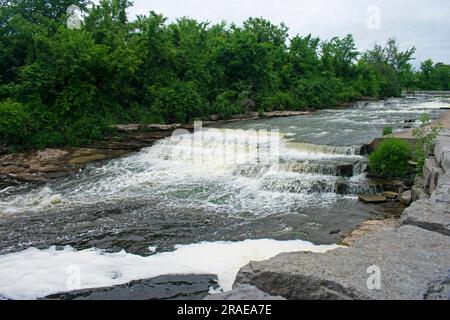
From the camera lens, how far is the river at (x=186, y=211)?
616 cm

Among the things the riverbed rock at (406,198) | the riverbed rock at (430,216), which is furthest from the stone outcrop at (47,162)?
the riverbed rock at (430,216)

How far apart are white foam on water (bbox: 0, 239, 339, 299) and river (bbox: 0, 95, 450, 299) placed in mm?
15

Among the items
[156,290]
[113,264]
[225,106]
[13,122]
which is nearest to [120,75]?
[13,122]

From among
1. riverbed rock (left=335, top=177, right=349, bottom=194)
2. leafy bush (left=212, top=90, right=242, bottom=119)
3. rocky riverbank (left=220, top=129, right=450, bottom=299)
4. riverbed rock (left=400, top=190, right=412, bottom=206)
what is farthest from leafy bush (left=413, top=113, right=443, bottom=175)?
leafy bush (left=212, top=90, right=242, bottom=119)

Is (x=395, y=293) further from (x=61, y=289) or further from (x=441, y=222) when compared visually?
(x=61, y=289)

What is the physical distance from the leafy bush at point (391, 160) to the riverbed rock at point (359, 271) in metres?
7.57

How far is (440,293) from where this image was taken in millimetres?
2732

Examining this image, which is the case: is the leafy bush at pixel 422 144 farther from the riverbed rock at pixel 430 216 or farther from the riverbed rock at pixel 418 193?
the riverbed rock at pixel 430 216

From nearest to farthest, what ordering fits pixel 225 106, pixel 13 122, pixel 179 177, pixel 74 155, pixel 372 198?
1. pixel 372 198
2. pixel 179 177
3. pixel 74 155
4. pixel 13 122
5. pixel 225 106

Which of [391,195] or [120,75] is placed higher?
[120,75]

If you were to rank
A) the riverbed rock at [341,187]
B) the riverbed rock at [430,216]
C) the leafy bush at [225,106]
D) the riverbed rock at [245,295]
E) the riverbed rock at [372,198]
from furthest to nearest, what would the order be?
the leafy bush at [225,106] < the riverbed rock at [341,187] < the riverbed rock at [372,198] < the riverbed rock at [430,216] < the riverbed rock at [245,295]

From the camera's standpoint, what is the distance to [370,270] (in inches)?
117

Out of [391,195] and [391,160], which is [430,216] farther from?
[391,160]

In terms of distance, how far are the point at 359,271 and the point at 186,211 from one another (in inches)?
245
